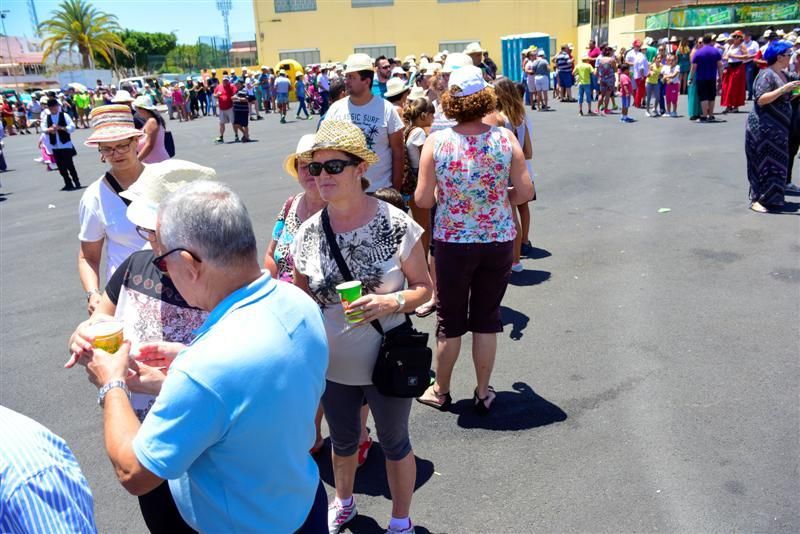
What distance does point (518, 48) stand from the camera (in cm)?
3138

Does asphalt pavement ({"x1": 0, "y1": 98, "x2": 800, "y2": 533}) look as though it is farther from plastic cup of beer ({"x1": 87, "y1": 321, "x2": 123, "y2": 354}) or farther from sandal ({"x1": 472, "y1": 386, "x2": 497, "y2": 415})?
plastic cup of beer ({"x1": 87, "y1": 321, "x2": 123, "y2": 354})

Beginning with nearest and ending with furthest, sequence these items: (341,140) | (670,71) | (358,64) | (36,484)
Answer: (36,484), (341,140), (358,64), (670,71)


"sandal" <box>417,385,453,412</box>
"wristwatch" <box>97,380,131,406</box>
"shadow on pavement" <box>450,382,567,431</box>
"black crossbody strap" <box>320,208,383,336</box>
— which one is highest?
"black crossbody strap" <box>320,208,383,336</box>

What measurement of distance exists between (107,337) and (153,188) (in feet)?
2.52

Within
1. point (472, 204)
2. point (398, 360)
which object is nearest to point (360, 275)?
point (398, 360)

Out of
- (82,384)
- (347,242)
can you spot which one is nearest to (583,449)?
(347,242)

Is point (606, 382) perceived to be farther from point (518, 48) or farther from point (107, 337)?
point (518, 48)

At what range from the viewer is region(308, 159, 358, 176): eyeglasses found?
9.35 ft

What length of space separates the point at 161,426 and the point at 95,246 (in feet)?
7.74

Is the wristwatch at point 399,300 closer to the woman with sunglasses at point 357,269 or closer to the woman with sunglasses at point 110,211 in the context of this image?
the woman with sunglasses at point 357,269

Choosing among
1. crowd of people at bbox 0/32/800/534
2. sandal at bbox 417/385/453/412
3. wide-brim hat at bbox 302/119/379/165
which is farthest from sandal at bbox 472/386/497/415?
wide-brim hat at bbox 302/119/379/165

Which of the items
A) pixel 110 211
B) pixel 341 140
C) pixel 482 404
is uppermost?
pixel 341 140

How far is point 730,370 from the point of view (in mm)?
4613

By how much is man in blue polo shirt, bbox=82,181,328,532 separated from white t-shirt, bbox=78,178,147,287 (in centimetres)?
177
